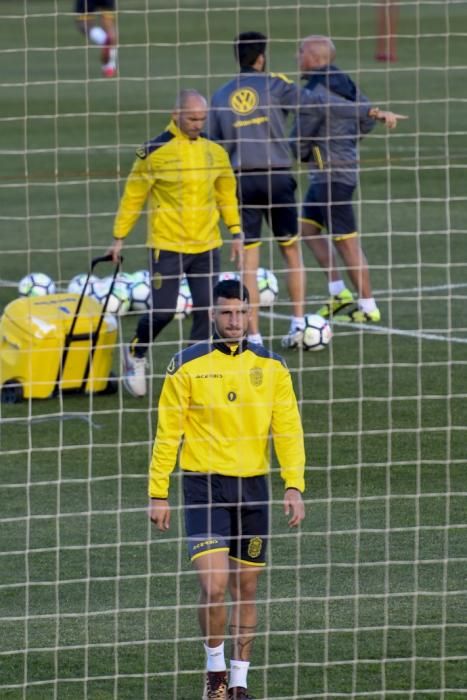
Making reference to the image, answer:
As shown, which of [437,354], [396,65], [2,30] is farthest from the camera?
[2,30]

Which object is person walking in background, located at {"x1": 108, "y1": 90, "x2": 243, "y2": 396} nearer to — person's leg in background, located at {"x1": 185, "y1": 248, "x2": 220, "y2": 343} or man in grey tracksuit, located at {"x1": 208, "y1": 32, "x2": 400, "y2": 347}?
person's leg in background, located at {"x1": 185, "y1": 248, "x2": 220, "y2": 343}

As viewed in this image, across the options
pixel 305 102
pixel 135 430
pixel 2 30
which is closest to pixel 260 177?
pixel 305 102

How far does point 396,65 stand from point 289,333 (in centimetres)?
2171

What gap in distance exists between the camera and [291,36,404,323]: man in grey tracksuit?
14445 millimetres

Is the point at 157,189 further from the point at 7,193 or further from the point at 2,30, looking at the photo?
the point at 2,30

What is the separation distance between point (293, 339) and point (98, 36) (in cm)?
2290

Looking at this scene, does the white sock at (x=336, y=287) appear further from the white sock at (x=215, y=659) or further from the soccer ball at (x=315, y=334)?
the white sock at (x=215, y=659)

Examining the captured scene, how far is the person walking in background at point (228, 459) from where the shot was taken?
7598mm

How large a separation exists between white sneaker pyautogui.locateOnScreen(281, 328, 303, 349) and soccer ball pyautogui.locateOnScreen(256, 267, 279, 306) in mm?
1211

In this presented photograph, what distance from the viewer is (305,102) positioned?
14.4m

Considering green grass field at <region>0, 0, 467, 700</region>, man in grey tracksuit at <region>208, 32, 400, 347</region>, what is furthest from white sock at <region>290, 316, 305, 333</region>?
green grass field at <region>0, 0, 467, 700</region>

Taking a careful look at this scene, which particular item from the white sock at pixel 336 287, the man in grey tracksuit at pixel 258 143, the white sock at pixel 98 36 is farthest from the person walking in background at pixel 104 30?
the man in grey tracksuit at pixel 258 143

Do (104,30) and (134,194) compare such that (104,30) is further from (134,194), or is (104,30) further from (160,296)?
(160,296)

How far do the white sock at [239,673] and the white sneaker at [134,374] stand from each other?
5278mm
